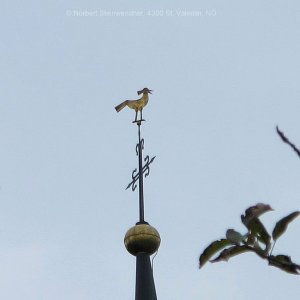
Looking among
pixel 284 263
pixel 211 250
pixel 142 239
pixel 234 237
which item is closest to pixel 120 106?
pixel 142 239

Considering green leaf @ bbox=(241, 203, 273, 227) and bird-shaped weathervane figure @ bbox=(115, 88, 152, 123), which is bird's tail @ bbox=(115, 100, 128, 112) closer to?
bird-shaped weathervane figure @ bbox=(115, 88, 152, 123)

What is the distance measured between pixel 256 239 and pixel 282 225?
85 mm

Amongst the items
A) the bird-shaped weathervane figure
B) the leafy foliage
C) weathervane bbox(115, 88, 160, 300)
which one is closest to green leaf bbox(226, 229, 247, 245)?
the leafy foliage

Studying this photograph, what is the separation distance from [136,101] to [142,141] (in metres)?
0.83

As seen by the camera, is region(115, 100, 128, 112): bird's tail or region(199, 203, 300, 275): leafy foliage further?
region(115, 100, 128, 112): bird's tail

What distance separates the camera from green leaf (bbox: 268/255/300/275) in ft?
6.32

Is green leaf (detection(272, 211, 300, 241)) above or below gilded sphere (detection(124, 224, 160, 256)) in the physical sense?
below

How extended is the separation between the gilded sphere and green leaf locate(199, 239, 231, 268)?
9.82 m

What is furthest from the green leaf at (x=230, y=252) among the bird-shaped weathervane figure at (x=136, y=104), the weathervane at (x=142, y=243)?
the bird-shaped weathervane figure at (x=136, y=104)

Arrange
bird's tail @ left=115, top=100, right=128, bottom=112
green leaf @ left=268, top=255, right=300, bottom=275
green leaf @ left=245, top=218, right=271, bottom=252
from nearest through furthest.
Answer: green leaf @ left=268, top=255, right=300, bottom=275
green leaf @ left=245, top=218, right=271, bottom=252
bird's tail @ left=115, top=100, right=128, bottom=112

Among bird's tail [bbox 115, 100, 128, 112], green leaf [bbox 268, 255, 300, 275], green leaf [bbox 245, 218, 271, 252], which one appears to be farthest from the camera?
bird's tail [bbox 115, 100, 128, 112]

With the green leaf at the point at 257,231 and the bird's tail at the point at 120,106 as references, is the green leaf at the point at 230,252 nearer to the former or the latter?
the green leaf at the point at 257,231

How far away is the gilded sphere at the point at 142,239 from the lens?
11969 mm

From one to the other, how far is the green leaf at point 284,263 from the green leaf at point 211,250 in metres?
0.16
